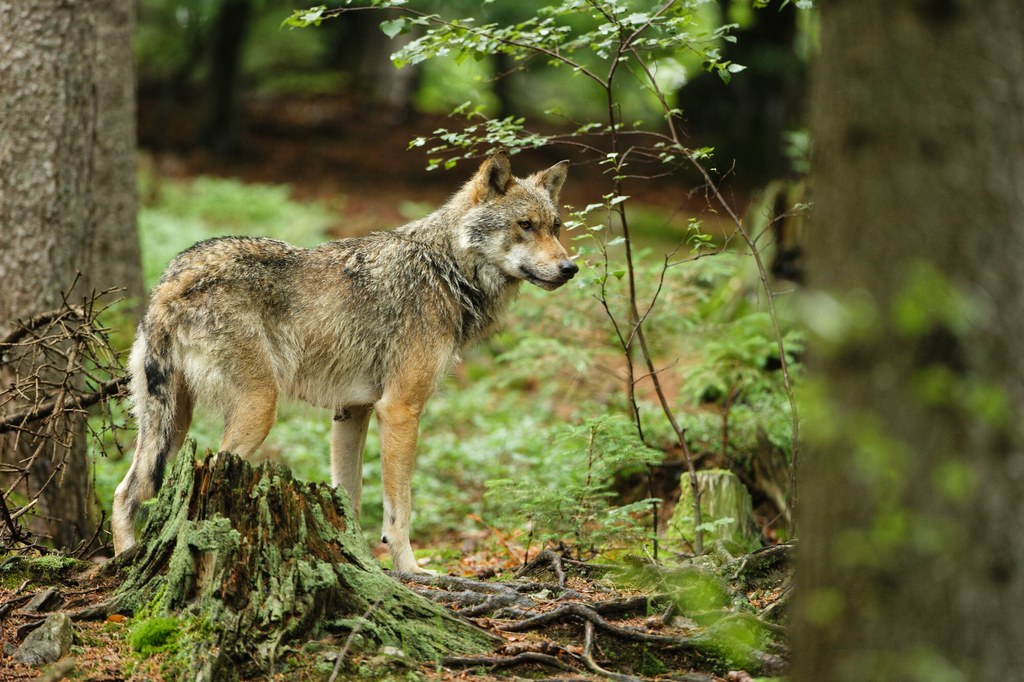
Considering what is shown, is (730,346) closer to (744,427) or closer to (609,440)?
(744,427)

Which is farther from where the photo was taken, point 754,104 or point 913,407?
point 754,104

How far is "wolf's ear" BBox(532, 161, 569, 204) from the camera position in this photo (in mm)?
7641

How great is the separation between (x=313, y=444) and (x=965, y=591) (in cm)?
949

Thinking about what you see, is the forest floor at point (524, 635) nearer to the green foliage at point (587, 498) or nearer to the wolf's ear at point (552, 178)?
the green foliage at point (587, 498)

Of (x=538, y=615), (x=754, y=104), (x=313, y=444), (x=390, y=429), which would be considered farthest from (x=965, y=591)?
(x=754, y=104)

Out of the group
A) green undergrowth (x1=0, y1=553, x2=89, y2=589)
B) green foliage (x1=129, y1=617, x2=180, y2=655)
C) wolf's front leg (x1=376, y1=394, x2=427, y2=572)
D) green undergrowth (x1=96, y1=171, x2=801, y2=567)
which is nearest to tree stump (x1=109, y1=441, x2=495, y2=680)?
green foliage (x1=129, y1=617, x2=180, y2=655)

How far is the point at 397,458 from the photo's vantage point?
6.80 meters

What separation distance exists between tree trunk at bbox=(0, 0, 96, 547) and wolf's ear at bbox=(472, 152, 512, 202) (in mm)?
3200

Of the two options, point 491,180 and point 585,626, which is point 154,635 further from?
point 491,180

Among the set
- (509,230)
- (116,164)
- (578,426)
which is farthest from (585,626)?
(116,164)

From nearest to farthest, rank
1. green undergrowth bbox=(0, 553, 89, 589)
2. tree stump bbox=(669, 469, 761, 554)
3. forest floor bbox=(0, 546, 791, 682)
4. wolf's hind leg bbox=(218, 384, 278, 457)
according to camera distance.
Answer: forest floor bbox=(0, 546, 791, 682) < green undergrowth bbox=(0, 553, 89, 589) < wolf's hind leg bbox=(218, 384, 278, 457) < tree stump bbox=(669, 469, 761, 554)

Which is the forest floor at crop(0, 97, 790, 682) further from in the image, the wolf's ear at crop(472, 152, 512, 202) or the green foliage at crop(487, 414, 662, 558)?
the wolf's ear at crop(472, 152, 512, 202)

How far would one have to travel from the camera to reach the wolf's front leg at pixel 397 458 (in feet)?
21.9

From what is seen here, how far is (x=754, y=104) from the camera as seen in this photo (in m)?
24.7
